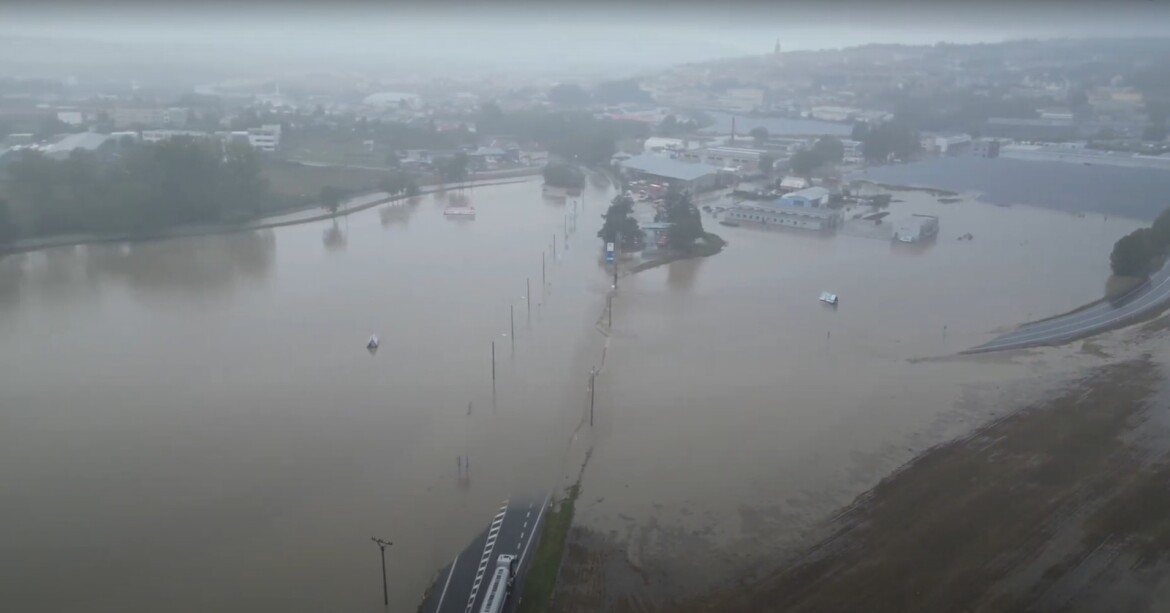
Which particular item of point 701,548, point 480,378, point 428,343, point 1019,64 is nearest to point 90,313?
point 428,343

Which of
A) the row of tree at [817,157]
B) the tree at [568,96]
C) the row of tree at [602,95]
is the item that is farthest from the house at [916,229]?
the tree at [568,96]

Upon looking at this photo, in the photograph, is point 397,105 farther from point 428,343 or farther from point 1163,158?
point 428,343

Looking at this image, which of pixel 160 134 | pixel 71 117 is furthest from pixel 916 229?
pixel 71 117

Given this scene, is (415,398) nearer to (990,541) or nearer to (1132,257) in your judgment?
(990,541)

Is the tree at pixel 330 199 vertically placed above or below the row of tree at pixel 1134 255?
above

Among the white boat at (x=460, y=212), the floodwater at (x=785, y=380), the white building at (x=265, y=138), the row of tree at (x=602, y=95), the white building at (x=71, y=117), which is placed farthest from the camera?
the row of tree at (x=602, y=95)

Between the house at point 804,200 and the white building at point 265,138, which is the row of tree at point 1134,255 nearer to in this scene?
the house at point 804,200
